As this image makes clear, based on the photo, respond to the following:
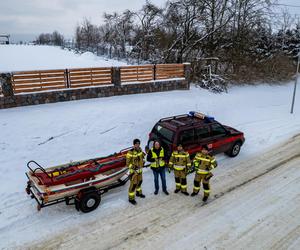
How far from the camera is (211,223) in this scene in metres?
6.33

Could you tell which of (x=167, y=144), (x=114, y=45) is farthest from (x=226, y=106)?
(x=114, y=45)

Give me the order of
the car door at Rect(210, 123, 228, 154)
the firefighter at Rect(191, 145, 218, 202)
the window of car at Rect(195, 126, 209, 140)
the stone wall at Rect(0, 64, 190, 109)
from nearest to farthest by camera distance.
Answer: the firefighter at Rect(191, 145, 218, 202) < the window of car at Rect(195, 126, 209, 140) < the car door at Rect(210, 123, 228, 154) < the stone wall at Rect(0, 64, 190, 109)

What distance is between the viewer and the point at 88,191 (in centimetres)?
659

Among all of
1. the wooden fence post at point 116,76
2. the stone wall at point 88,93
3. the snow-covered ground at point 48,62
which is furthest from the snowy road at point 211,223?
the snow-covered ground at point 48,62

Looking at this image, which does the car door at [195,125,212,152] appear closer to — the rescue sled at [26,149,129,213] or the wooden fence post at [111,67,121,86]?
the rescue sled at [26,149,129,213]

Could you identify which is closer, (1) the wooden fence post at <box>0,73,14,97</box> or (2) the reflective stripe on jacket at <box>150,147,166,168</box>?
(2) the reflective stripe on jacket at <box>150,147,166,168</box>

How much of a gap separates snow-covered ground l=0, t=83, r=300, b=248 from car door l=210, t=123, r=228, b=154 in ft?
1.90

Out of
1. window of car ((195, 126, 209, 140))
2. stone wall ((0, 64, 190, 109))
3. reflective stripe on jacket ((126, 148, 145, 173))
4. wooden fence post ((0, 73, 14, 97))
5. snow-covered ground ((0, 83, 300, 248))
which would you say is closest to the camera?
Result: snow-covered ground ((0, 83, 300, 248))

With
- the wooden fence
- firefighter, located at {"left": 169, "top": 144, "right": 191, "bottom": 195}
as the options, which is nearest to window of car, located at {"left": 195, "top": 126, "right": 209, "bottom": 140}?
firefighter, located at {"left": 169, "top": 144, "right": 191, "bottom": 195}

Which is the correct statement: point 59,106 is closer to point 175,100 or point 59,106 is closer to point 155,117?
point 155,117

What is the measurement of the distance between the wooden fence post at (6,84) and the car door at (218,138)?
845 cm

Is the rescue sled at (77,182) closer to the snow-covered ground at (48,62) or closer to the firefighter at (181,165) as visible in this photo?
the firefighter at (181,165)

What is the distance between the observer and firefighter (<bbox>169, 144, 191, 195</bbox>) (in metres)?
7.38

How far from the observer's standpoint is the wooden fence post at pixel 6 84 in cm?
1098
